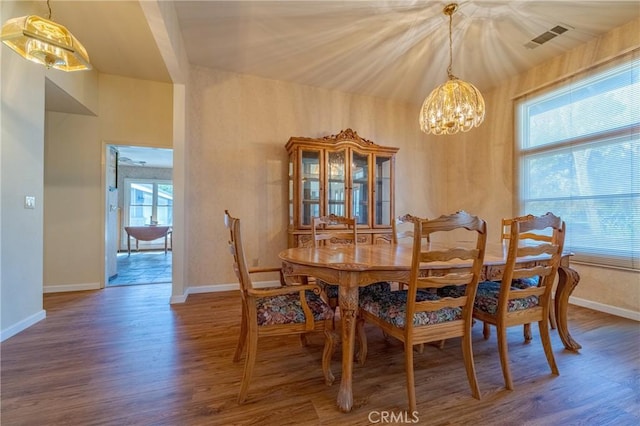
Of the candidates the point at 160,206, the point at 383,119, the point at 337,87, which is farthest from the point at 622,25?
the point at 160,206

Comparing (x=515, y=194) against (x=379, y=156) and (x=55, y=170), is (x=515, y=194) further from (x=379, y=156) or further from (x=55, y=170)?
(x=55, y=170)

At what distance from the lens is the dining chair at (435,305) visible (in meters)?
A: 1.29

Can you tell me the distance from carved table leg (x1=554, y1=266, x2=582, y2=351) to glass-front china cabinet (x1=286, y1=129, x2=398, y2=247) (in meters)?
1.93

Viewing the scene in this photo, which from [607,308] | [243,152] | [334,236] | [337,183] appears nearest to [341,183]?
[337,183]

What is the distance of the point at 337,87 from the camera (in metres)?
3.87

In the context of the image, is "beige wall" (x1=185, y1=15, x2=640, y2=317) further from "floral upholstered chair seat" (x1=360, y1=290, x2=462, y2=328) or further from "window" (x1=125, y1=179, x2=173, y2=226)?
"window" (x1=125, y1=179, x2=173, y2=226)

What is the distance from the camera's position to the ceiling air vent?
2668mm

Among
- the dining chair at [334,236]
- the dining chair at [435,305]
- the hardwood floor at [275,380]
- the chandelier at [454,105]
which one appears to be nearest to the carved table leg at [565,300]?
the hardwood floor at [275,380]

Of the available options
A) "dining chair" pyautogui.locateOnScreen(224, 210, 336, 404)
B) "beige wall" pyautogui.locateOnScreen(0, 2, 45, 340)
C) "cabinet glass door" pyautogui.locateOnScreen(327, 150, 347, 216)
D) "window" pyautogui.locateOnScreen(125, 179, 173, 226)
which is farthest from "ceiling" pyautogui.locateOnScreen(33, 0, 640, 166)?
"window" pyautogui.locateOnScreen(125, 179, 173, 226)

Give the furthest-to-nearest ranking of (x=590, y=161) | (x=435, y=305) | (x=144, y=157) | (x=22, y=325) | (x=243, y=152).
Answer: (x=144, y=157), (x=243, y=152), (x=590, y=161), (x=22, y=325), (x=435, y=305)

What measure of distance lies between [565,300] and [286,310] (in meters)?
2.04

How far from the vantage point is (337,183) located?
3.53m

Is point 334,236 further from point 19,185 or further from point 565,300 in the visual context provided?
point 19,185

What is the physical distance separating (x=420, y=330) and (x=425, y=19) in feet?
8.81
